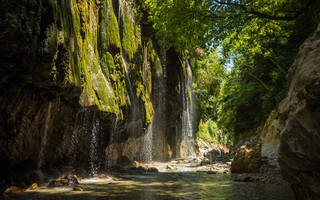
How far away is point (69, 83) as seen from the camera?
631cm

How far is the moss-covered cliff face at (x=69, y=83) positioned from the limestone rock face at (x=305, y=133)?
17.2 ft

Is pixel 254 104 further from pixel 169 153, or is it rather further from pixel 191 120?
pixel 169 153

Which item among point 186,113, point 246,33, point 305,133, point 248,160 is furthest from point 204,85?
point 305,133

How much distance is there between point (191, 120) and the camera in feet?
88.3

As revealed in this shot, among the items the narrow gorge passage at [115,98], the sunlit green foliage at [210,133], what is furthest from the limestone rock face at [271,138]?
the sunlit green foliage at [210,133]

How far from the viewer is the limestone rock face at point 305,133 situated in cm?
349

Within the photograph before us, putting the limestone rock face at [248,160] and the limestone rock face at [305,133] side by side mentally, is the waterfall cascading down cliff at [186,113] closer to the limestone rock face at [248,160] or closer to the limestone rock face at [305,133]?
the limestone rock face at [248,160]

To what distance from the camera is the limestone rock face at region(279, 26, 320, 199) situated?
11.5 feet

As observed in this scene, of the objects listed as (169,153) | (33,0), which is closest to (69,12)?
(33,0)

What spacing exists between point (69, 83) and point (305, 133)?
5909 mm

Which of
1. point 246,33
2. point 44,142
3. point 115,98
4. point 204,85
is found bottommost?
point 44,142

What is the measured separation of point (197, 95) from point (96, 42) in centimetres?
2078

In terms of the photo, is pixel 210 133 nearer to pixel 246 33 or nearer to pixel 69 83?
pixel 246 33

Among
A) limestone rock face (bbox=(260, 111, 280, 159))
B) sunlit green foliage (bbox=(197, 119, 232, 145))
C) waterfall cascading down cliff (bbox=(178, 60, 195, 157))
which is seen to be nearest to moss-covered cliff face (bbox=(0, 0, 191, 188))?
limestone rock face (bbox=(260, 111, 280, 159))
